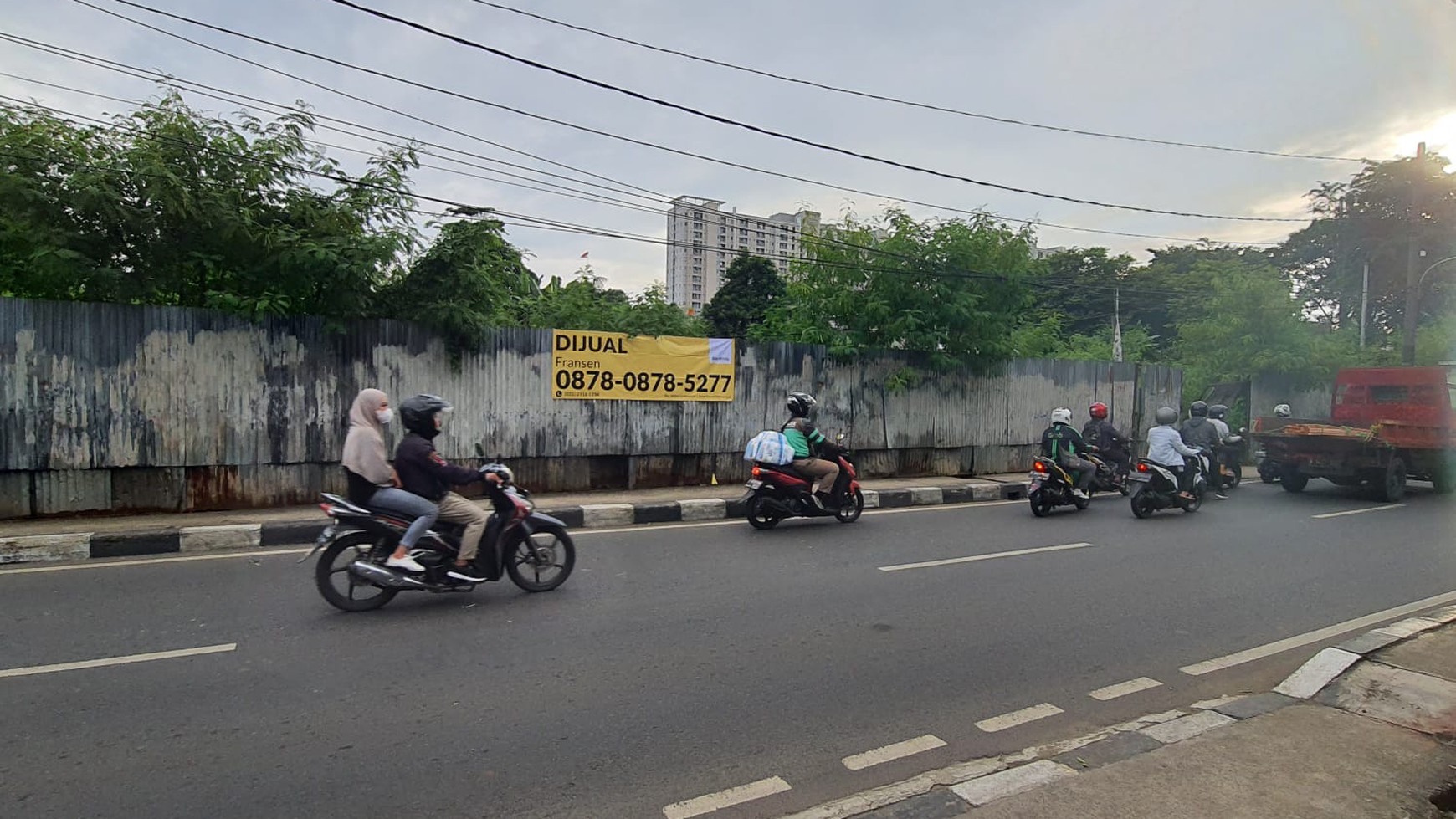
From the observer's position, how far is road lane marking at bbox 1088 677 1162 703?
4246 mm

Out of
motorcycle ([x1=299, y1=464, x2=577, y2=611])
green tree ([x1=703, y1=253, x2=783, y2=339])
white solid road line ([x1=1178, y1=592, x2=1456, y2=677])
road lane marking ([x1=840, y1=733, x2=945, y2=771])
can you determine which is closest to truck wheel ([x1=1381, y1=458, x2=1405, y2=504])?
white solid road line ([x1=1178, y1=592, x2=1456, y2=677])

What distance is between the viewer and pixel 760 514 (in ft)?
29.3

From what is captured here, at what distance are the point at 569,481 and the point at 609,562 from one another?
390cm

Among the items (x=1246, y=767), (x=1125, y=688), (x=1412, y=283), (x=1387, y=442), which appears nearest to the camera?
(x=1246, y=767)

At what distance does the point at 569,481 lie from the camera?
35.5 feet

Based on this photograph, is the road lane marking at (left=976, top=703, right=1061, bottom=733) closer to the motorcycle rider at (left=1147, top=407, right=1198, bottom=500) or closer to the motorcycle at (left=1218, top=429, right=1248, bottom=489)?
the motorcycle rider at (left=1147, top=407, right=1198, bottom=500)

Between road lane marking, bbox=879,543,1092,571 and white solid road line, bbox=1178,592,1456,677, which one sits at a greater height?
road lane marking, bbox=879,543,1092,571

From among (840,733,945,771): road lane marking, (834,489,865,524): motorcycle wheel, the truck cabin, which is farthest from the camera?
the truck cabin

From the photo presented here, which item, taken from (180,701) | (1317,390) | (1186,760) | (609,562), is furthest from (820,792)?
(1317,390)

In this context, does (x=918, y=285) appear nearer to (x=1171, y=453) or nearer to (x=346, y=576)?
(x=1171, y=453)

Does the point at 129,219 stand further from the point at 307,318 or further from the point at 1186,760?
the point at 1186,760

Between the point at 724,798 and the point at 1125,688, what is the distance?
8.49 feet

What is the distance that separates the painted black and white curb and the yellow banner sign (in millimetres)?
1885

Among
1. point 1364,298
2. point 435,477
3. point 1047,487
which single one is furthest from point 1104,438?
point 1364,298
